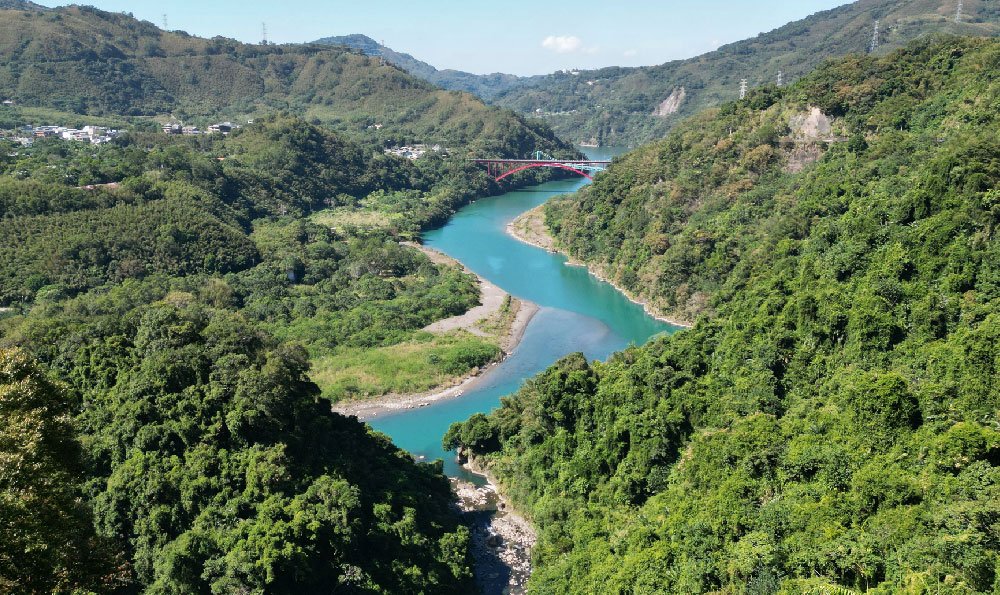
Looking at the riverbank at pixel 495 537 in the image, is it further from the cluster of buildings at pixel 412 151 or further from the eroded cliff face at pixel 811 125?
the cluster of buildings at pixel 412 151

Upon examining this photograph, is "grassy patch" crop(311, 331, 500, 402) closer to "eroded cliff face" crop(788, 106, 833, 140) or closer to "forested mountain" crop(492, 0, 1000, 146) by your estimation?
"eroded cliff face" crop(788, 106, 833, 140)

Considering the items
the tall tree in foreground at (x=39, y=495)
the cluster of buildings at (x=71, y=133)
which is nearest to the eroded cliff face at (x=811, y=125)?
the tall tree in foreground at (x=39, y=495)

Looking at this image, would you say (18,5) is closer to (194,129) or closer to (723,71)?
(194,129)

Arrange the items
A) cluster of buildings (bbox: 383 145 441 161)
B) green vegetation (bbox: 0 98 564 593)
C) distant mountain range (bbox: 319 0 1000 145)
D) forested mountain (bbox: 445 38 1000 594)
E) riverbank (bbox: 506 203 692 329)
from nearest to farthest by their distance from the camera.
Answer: green vegetation (bbox: 0 98 564 593) → forested mountain (bbox: 445 38 1000 594) → riverbank (bbox: 506 203 692 329) → cluster of buildings (bbox: 383 145 441 161) → distant mountain range (bbox: 319 0 1000 145)

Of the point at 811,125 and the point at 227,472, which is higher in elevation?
the point at 811,125

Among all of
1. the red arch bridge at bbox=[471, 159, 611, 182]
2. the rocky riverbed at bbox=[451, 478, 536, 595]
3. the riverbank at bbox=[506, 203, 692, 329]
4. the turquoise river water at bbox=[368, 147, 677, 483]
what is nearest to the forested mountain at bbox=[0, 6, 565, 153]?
the red arch bridge at bbox=[471, 159, 611, 182]

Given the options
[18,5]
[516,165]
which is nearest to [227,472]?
[516,165]

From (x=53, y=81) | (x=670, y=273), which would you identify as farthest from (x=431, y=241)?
(x=53, y=81)
